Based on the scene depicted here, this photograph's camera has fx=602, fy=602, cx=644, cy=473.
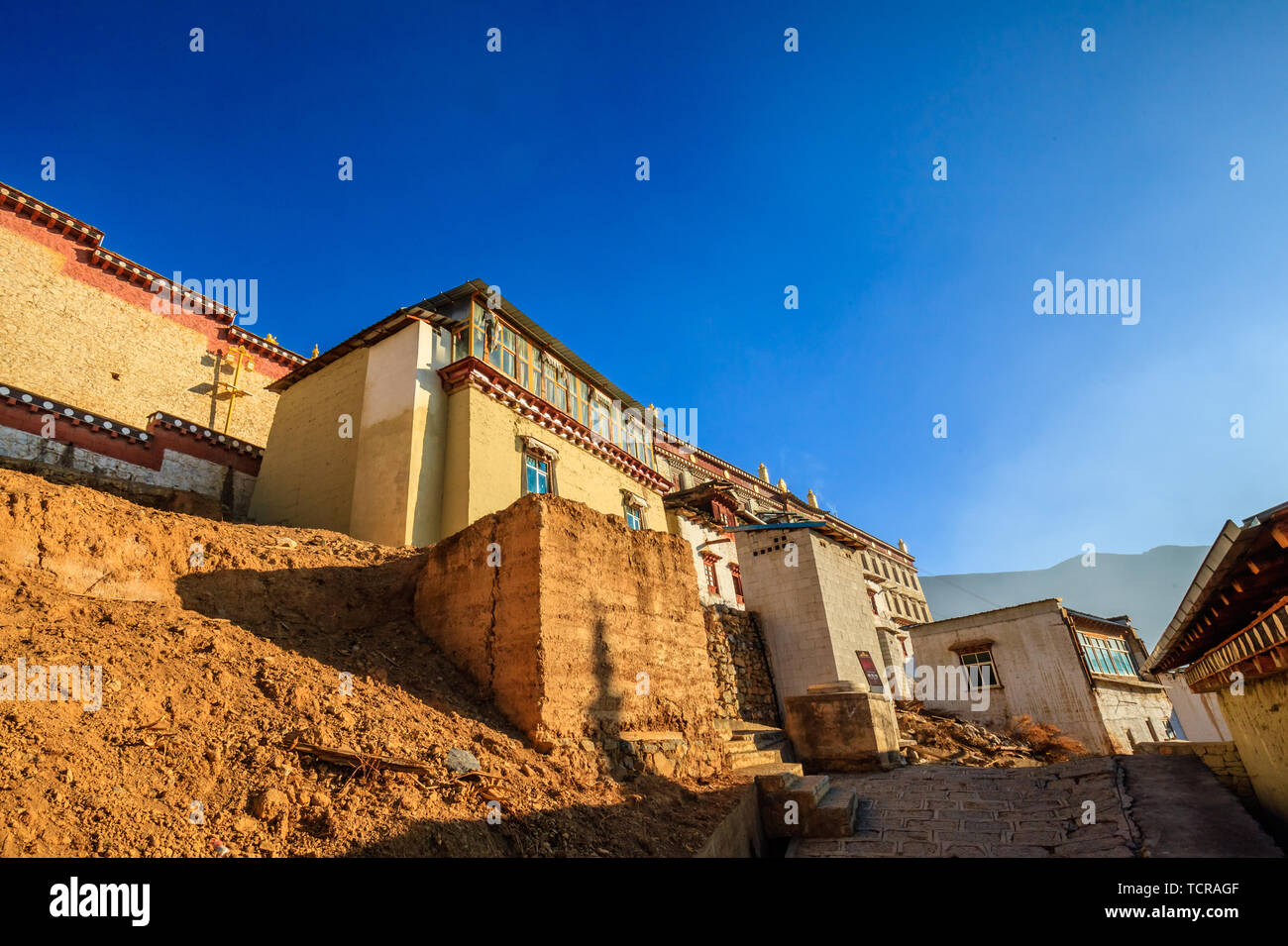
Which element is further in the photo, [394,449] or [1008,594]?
[1008,594]

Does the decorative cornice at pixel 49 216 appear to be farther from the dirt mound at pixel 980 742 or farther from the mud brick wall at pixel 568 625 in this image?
the dirt mound at pixel 980 742

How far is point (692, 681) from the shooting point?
8359 mm

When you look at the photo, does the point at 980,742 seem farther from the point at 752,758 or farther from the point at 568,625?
the point at 568,625

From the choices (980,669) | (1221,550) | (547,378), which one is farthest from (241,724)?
(980,669)

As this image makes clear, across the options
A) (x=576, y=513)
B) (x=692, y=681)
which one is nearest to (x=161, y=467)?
(x=576, y=513)

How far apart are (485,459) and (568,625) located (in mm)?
9203

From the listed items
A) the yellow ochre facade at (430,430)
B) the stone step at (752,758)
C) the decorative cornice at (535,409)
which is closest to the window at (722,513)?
the decorative cornice at (535,409)

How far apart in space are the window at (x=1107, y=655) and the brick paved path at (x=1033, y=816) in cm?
1570

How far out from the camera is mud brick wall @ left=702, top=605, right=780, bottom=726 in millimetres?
15273

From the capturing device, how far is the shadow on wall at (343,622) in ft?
20.0
